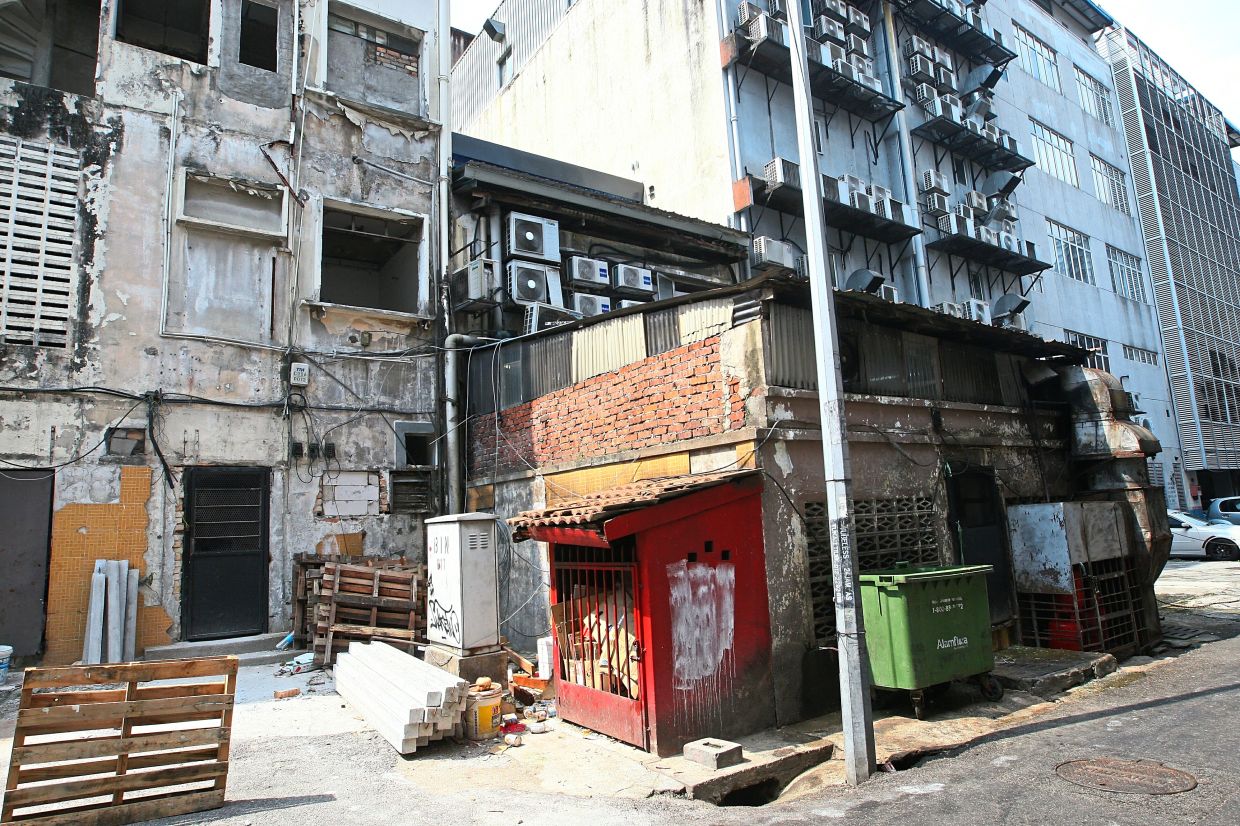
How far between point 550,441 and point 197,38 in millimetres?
10661

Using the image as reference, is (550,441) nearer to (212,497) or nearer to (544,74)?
(212,497)

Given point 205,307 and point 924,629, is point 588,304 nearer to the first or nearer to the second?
point 205,307

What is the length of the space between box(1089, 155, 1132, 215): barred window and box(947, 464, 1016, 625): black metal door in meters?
25.9

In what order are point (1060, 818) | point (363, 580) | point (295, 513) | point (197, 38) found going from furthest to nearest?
point (197, 38)
point (295, 513)
point (363, 580)
point (1060, 818)

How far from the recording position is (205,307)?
11266 mm

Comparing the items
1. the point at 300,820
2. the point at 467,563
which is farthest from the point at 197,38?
the point at 300,820

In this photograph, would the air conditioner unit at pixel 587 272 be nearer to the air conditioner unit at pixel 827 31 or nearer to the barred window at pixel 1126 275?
the air conditioner unit at pixel 827 31

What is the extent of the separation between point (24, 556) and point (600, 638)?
8.05 metres

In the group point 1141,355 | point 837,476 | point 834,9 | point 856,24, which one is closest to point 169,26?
point 837,476

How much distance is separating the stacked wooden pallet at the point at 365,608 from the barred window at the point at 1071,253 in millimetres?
25466

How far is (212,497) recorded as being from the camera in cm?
1084

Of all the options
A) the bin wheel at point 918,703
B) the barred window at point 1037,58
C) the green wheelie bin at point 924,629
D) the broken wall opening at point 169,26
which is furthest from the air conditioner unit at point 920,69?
the bin wheel at point 918,703

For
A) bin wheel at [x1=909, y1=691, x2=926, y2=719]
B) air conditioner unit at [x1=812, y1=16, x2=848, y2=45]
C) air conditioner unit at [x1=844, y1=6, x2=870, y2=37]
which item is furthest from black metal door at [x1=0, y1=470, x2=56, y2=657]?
air conditioner unit at [x1=844, y1=6, x2=870, y2=37]

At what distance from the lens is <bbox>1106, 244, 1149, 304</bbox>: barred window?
2883 cm
